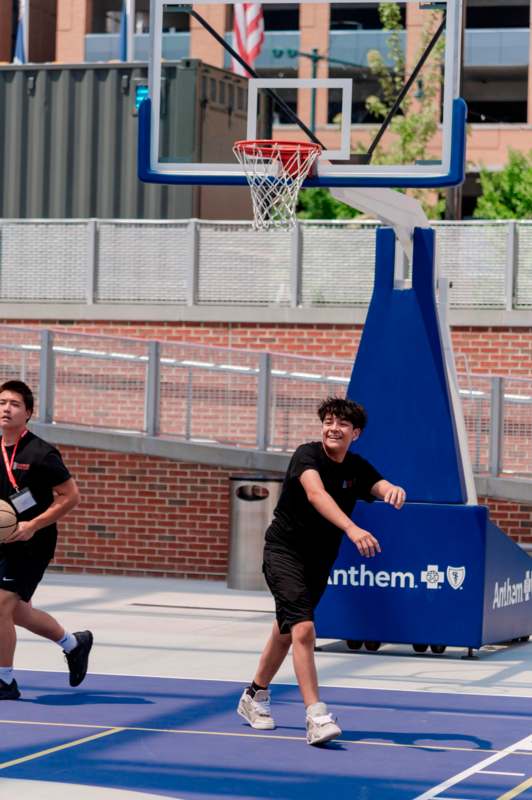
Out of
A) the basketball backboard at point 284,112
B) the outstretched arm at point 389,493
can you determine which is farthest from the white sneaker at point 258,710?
the basketball backboard at point 284,112

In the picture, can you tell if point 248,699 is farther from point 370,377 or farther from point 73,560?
point 73,560

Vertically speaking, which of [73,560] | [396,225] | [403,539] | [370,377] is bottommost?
[73,560]

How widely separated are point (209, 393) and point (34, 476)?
384 inches

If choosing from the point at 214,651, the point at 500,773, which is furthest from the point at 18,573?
the point at 214,651

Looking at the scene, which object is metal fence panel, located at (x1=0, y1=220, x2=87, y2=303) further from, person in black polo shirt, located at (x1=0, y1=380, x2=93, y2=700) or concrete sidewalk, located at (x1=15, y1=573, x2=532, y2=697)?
person in black polo shirt, located at (x1=0, y1=380, x2=93, y2=700)

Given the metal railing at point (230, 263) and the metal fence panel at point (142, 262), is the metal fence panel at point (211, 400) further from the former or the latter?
the metal fence panel at point (142, 262)

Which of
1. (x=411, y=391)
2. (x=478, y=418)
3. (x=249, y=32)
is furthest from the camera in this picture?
(x=249, y=32)

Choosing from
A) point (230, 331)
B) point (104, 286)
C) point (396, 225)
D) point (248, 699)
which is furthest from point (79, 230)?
point (248, 699)

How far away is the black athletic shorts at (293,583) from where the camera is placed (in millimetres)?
9320

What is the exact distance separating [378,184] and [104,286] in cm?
1091

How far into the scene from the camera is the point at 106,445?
20.3 m

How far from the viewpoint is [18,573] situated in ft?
34.1

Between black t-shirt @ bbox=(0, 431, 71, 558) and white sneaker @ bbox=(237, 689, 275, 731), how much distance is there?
165 centimetres

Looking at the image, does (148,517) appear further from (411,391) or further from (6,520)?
(6,520)
